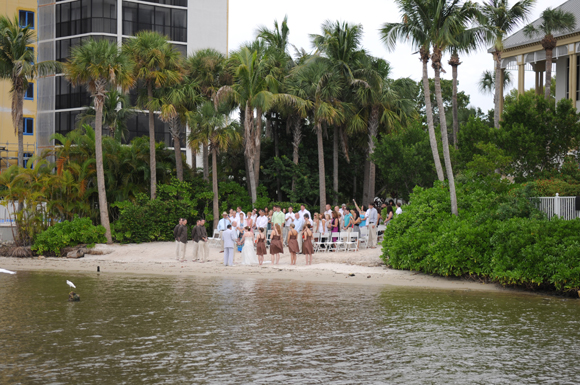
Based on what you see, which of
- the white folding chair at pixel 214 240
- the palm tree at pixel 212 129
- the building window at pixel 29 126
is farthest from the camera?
the building window at pixel 29 126

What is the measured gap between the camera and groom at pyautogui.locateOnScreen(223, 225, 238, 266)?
2266 cm

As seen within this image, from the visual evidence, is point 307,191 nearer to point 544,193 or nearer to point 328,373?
point 544,193


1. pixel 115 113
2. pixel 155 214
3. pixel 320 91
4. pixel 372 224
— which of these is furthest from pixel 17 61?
pixel 372 224

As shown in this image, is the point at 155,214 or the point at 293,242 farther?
the point at 155,214

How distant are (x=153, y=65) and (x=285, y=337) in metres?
23.9

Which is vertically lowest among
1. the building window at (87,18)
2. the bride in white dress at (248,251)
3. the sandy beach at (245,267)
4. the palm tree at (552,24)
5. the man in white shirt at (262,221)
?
the sandy beach at (245,267)

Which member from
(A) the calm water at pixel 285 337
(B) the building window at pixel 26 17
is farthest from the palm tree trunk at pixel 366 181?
(B) the building window at pixel 26 17

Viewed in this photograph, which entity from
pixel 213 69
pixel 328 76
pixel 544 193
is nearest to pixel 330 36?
pixel 328 76

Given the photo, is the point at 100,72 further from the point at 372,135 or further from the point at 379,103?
the point at 372,135

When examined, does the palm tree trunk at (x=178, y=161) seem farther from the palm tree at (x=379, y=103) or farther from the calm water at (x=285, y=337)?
the calm water at (x=285, y=337)

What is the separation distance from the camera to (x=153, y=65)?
32.2 m

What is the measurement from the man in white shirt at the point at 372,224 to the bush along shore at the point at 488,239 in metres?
2.60

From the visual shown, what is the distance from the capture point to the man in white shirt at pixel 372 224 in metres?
25.3

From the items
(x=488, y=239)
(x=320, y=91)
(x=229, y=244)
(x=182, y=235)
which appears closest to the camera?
(x=488, y=239)
